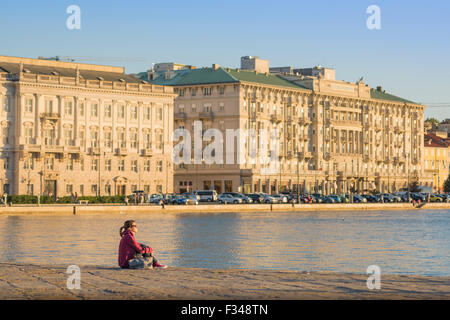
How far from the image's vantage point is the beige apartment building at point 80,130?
411ft

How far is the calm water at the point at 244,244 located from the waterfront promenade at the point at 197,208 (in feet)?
36.1

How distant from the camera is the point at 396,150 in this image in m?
197

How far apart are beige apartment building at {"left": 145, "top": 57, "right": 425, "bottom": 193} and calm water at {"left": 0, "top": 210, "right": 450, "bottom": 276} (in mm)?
73121

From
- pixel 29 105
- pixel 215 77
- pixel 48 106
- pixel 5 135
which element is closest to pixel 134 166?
pixel 48 106

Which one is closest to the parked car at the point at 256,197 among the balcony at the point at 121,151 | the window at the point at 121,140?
the balcony at the point at 121,151

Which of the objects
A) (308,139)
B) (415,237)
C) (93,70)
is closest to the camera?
(415,237)

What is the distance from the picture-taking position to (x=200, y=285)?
22047 mm

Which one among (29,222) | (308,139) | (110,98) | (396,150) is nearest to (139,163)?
(110,98)

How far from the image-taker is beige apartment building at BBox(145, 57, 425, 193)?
15675 centimetres

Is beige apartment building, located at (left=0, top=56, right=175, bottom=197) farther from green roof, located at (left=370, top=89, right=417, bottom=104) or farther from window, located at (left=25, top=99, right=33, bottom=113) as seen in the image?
green roof, located at (left=370, top=89, right=417, bottom=104)

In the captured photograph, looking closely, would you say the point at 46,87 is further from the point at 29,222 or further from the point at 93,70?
the point at 29,222

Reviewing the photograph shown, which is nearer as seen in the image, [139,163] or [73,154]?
[73,154]

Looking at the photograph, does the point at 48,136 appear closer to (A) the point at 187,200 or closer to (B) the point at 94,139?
(B) the point at 94,139
